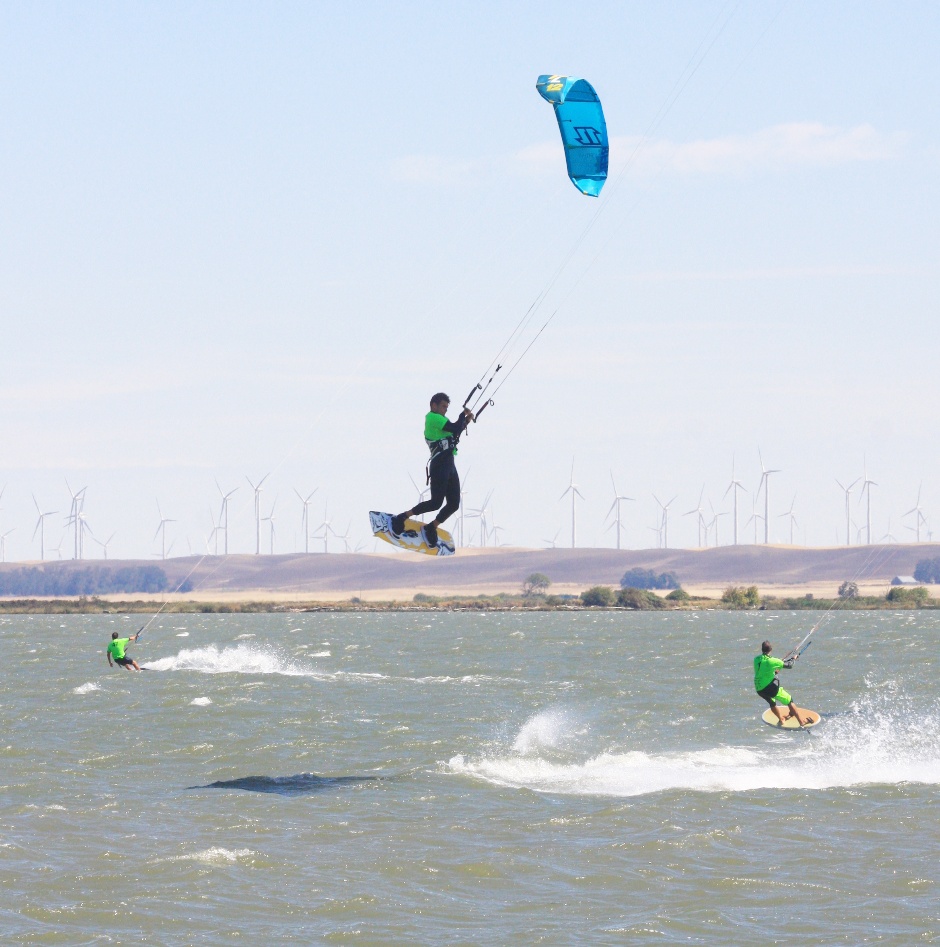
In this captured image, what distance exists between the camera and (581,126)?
20.1 metres

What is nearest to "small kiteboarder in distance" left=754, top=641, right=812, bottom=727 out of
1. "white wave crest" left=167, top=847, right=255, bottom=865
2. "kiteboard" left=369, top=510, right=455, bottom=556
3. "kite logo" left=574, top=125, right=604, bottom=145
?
"kiteboard" left=369, top=510, right=455, bottom=556

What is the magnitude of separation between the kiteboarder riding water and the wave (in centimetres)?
691

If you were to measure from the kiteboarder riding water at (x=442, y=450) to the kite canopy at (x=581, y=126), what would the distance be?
4457 mm

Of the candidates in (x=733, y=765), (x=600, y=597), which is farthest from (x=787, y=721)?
(x=600, y=597)

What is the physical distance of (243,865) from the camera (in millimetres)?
17391

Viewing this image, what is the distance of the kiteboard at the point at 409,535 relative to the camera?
62.1ft

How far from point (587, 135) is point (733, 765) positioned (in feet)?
36.8

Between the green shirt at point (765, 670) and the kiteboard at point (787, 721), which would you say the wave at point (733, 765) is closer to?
the kiteboard at point (787, 721)

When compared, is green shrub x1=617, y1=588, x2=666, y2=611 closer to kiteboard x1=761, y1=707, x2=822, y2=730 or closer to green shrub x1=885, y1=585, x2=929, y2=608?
green shrub x1=885, y1=585, x2=929, y2=608

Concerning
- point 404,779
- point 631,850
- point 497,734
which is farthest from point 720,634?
point 631,850

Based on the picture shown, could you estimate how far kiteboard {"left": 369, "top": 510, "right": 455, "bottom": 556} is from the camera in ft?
62.1

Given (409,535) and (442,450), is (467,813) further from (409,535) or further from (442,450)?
(442,450)

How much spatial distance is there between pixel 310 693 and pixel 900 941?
85.8ft

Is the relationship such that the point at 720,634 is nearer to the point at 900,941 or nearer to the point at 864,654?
the point at 864,654
